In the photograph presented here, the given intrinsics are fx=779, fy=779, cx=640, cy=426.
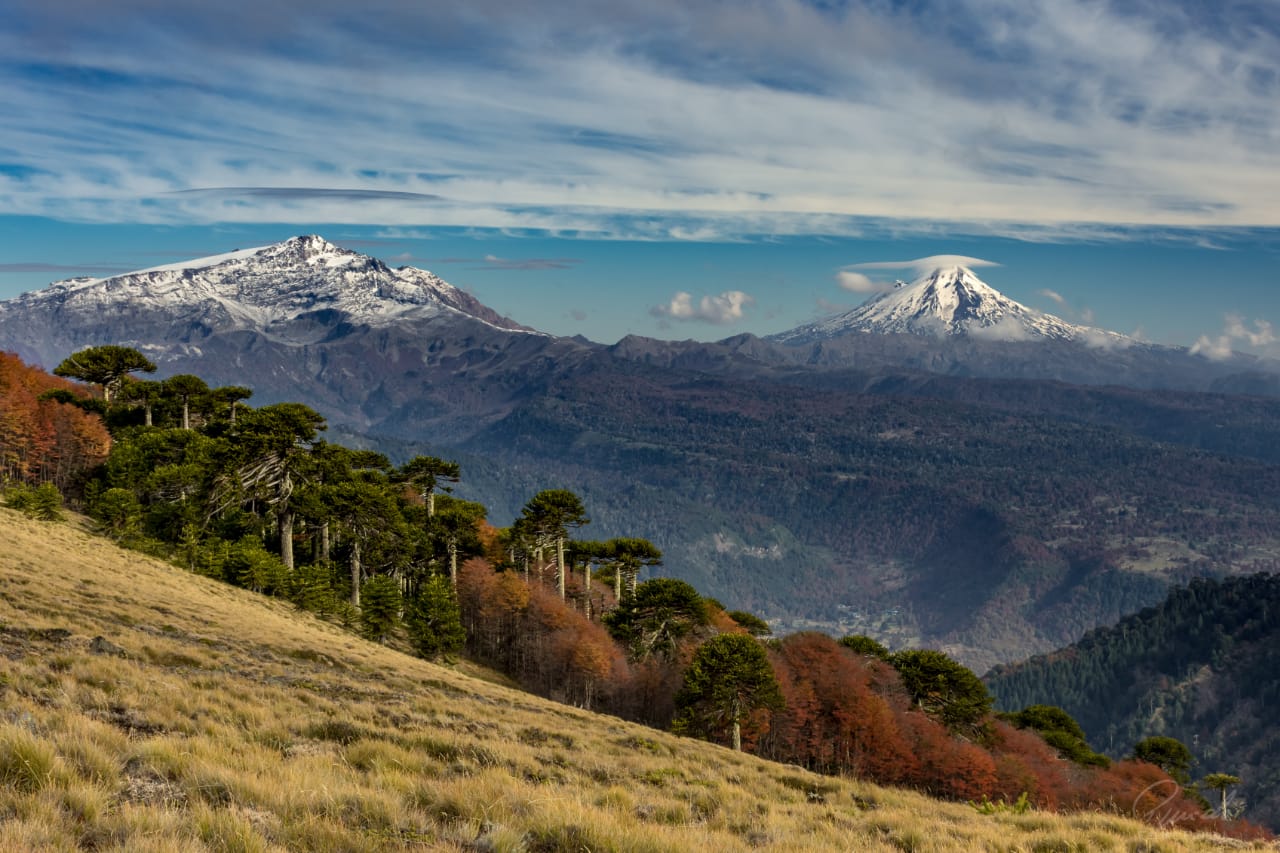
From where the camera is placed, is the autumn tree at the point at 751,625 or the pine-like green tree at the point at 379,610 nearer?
the pine-like green tree at the point at 379,610

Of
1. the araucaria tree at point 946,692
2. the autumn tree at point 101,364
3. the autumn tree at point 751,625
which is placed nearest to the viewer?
the araucaria tree at point 946,692

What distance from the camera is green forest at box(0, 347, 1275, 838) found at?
56.4 meters

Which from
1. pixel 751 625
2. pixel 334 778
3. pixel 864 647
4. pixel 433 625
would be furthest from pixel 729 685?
pixel 334 778

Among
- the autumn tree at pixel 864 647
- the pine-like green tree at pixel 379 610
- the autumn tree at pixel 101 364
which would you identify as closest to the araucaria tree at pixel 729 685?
the pine-like green tree at pixel 379 610

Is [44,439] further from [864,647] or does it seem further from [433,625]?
[864,647]

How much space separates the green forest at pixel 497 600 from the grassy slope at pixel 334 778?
3121 cm

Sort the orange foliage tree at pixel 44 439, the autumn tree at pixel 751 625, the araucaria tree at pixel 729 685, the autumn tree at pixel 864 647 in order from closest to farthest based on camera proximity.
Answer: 1. the araucaria tree at pixel 729 685
2. the orange foliage tree at pixel 44 439
3. the autumn tree at pixel 864 647
4. the autumn tree at pixel 751 625

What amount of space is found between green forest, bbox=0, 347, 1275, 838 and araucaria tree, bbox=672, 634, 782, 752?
14 centimetres

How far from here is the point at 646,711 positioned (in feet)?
224

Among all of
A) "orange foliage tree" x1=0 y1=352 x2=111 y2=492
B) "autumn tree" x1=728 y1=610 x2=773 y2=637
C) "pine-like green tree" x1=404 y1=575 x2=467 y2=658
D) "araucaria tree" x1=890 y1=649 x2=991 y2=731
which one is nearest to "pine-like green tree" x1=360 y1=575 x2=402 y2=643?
"pine-like green tree" x1=404 y1=575 x2=467 y2=658

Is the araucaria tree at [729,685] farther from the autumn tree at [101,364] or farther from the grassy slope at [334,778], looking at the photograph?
the autumn tree at [101,364]

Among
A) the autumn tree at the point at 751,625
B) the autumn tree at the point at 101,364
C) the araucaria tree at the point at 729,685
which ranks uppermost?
the autumn tree at the point at 101,364

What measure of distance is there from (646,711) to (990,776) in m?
27.5

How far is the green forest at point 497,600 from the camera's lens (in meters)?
56.4
